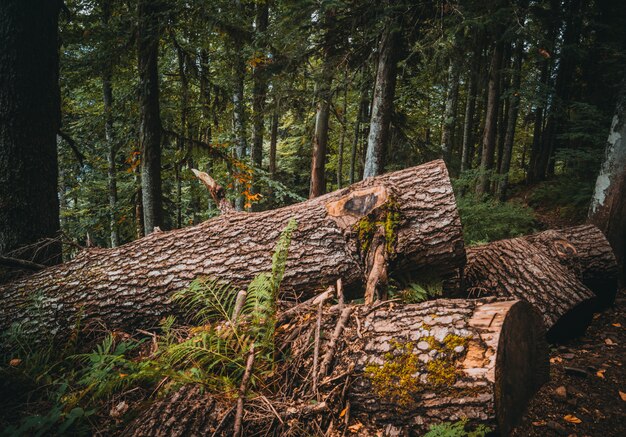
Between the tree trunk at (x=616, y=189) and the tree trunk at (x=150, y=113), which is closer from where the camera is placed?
the tree trunk at (x=616, y=189)

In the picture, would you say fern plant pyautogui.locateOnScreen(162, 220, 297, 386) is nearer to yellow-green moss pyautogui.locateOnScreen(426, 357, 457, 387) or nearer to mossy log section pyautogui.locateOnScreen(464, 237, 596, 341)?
yellow-green moss pyautogui.locateOnScreen(426, 357, 457, 387)

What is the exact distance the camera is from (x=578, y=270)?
3.54m

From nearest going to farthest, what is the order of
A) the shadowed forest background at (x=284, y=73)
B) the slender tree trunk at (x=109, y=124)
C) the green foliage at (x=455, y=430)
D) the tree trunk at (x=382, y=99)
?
1. the green foliage at (x=455, y=430)
2. the shadowed forest background at (x=284, y=73)
3. the slender tree trunk at (x=109, y=124)
4. the tree trunk at (x=382, y=99)

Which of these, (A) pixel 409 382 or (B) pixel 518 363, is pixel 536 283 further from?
(A) pixel 409 382

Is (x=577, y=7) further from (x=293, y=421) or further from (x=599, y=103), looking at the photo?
(x=293, y=421)

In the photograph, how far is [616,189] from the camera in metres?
4.65

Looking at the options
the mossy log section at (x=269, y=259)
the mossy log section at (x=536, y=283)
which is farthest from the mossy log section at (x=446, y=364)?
the mossy log section at (x=536, y=283)

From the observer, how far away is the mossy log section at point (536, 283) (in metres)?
2.96

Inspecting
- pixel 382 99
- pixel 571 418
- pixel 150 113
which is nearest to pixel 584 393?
pixel 571 418

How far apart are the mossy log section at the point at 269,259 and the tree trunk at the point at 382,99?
3.01 m

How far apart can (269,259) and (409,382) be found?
5.97 feet

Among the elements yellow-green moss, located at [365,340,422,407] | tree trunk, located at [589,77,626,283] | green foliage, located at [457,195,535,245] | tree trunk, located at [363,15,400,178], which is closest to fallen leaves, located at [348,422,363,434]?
yellow-green moss, located at [365,340,422,407]

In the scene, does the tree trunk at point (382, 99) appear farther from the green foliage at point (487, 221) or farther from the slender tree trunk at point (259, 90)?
the slender tree trunk at point (259, 90)

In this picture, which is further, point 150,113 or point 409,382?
point 150,113
